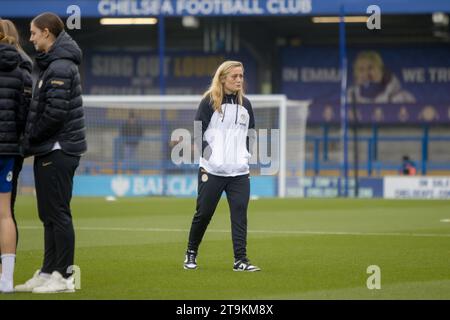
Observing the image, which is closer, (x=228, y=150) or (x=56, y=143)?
(x=56, y=143)

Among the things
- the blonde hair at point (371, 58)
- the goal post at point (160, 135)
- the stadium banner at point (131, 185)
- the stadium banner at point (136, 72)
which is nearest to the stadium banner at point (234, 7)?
the goal post at point (160, 135)

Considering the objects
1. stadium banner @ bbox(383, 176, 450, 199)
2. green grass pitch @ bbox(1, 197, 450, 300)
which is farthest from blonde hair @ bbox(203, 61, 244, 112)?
stadium banner @ bbox(383, 176, 450, 199)

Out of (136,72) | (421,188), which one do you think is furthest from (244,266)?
(136,72)

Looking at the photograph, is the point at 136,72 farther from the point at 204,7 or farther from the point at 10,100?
the point at 10,100

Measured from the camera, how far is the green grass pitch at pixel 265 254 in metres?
9.02

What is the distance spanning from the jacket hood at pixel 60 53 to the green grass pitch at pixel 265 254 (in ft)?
6.15

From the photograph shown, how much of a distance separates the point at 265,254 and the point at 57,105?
4.55 m

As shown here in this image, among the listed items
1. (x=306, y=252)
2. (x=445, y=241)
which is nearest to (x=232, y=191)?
(x=306, y=252)

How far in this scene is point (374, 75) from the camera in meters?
42.4

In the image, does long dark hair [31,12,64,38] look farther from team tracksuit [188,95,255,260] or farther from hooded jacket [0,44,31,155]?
team tracksuit [188,95,255,260]

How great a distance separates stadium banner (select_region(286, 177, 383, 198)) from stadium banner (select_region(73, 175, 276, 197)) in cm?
285

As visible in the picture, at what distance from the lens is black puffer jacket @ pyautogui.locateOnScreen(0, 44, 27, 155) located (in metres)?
A: 8.62

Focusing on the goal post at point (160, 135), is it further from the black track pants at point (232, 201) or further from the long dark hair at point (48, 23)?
the long dark hair at point (48, 23)
